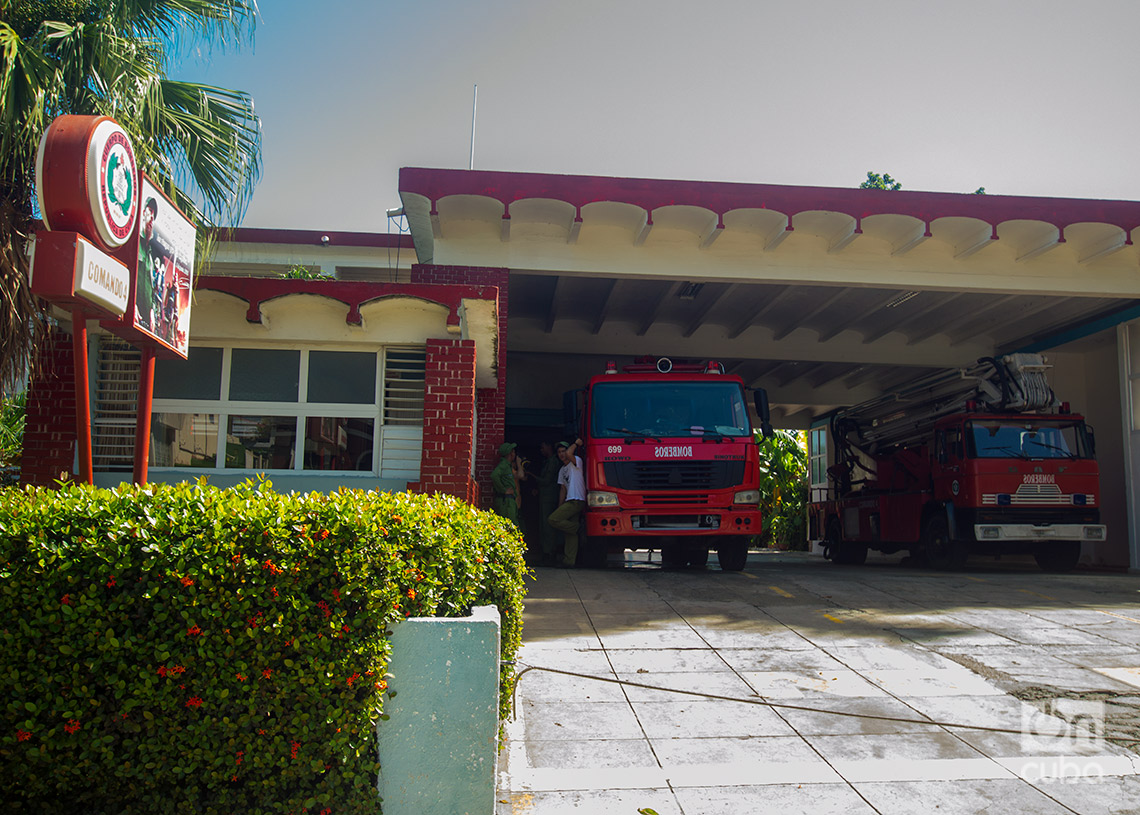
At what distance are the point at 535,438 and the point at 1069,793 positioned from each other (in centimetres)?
1351

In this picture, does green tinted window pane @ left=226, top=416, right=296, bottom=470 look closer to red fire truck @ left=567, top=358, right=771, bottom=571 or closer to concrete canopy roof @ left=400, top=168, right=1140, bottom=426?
concrete canopy roof @ left=400, top=168, right=1140, bottom=426

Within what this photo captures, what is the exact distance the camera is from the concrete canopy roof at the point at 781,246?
1123cm

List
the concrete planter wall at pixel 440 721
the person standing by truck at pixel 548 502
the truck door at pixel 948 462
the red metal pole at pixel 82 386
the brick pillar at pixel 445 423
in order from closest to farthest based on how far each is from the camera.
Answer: the concrete planter wall at pixel 440 721 < the red metal pole at pixel 82 386 < the brick pillar at pixel 445 423 < the person standing by truck at pixel 548 502 < the truck door at pixel 948 462

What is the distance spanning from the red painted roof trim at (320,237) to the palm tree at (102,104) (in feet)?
35.7

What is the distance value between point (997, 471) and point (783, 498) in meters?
14.8

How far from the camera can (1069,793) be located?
150 inches

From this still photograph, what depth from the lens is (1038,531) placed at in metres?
12.9

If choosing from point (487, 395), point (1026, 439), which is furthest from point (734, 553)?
point (1026, 439)

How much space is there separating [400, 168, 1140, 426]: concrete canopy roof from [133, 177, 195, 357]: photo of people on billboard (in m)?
5.74

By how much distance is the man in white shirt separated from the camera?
1151cm

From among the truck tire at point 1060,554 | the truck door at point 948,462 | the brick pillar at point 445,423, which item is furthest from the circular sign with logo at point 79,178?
the truck tire at point 1060,554

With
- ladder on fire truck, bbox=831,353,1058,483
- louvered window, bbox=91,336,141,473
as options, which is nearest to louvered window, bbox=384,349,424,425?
louvered window, bbox=91,336,141,473

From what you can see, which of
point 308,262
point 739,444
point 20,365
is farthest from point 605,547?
point 308,262

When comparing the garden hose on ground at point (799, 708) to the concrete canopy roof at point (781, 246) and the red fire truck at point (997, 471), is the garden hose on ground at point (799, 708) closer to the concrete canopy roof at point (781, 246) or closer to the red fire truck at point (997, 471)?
the concrete canopy roof at point (781, 246)
